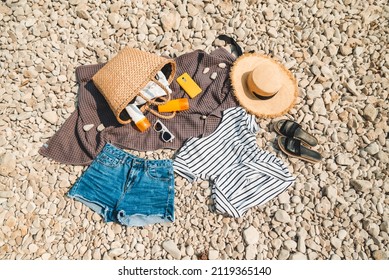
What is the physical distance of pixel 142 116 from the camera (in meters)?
3.25

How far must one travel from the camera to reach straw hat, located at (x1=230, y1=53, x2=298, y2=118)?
3.26 metres

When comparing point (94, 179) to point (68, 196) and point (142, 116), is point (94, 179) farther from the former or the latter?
point (142, 116)

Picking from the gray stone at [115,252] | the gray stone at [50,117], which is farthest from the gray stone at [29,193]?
the gray stone at [115,252]

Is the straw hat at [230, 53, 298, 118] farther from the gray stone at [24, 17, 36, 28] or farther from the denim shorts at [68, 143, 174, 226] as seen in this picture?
the gray stone at [24, 17, 36, 28]

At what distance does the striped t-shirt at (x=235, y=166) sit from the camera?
3088 mm

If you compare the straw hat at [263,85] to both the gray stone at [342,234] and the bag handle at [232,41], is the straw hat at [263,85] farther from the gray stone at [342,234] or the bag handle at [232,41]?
the gray stone at [342,234]

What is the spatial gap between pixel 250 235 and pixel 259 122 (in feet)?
3.64

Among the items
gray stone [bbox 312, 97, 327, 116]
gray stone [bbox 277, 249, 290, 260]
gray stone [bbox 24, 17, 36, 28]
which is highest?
gray stone [bbox 24, 17, 36, 28]

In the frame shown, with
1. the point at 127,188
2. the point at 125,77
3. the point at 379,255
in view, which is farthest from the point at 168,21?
the point at 379,255

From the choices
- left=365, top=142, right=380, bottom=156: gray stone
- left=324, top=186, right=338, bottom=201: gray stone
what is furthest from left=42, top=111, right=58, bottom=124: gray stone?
left=365, top=142, right=380, bottom=156: gray stone

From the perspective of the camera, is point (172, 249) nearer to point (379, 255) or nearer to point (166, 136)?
point (166, 136)

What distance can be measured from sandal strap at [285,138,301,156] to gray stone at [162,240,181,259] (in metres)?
1.37

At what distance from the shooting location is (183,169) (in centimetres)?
318

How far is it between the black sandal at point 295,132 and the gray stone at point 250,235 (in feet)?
3.19
